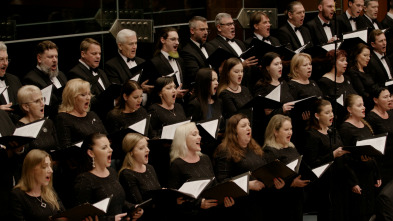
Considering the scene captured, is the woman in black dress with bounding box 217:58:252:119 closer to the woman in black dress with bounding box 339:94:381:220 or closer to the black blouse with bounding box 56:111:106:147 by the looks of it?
the woman in black dress with bounding box 339:94:381:220

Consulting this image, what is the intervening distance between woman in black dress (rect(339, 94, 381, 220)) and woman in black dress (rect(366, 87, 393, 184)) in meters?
0.37

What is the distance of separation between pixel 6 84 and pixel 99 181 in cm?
129

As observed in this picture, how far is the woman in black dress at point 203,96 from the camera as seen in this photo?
601 cm

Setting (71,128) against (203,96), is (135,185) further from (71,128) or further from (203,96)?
(203,96)

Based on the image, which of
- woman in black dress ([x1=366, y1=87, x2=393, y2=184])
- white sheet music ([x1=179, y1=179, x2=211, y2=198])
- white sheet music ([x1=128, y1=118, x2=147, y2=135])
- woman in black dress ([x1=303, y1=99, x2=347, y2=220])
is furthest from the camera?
woman in black dress ([x1=366, y1=87, x2=393, y2=184])

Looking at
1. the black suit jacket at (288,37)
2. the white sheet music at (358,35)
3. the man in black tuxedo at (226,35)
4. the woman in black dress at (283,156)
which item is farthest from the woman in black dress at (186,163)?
the black suit jacket at (288,37)

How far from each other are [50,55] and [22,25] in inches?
44.4

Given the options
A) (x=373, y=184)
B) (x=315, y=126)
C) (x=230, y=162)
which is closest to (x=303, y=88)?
(x=315, y=126)

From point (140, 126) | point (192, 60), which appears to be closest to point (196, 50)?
point (192, 60)

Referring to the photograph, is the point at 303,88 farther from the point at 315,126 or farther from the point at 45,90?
the point at 45,90

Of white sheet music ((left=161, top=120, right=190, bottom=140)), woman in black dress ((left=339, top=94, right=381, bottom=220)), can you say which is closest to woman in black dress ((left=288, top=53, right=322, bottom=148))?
woman in black dress ((left=339, top=94, right=381, bottom=220))

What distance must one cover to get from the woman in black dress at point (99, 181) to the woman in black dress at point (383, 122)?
2858mm

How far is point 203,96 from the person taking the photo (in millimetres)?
6035

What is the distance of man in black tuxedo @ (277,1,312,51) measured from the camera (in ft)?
25.3
